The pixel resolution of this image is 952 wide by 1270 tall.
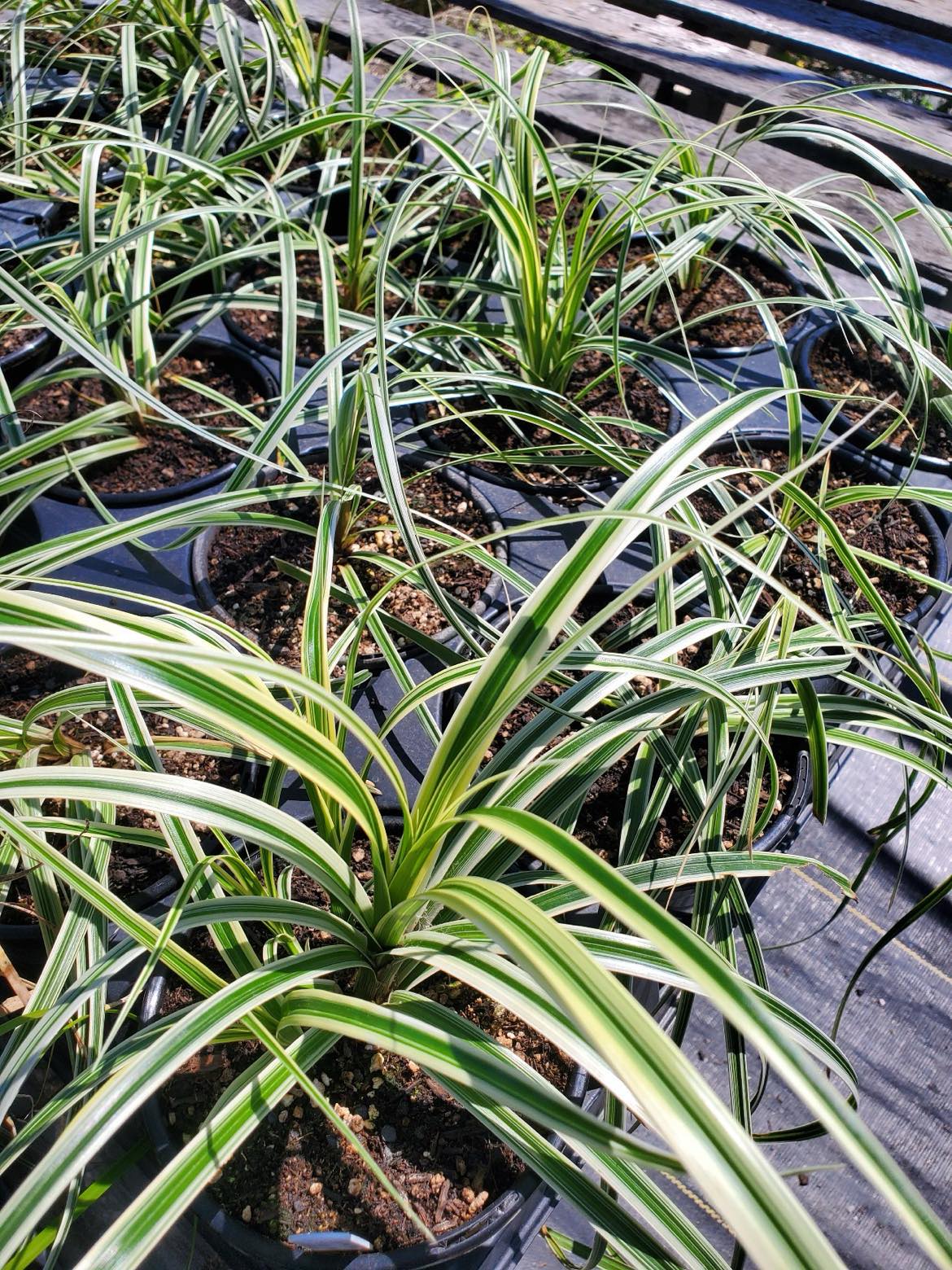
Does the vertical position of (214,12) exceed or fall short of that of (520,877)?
it exceeds it

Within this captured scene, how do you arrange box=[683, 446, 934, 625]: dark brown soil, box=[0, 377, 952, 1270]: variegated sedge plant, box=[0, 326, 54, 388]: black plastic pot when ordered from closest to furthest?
box=[0, 377, 952, 1270]: variegated sedge plant < box=[683, 446, 934, 625]: dark brown soil < box=[0, 326, 54, 388]: black plastic pot

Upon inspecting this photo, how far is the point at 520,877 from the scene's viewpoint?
66 cm

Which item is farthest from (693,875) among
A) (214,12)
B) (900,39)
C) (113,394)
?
(900,39)

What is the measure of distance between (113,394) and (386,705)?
609 mm

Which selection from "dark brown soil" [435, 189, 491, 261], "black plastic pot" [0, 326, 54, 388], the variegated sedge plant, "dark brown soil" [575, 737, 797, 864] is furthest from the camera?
"dark brown soil" [435, 189, 491, 261]

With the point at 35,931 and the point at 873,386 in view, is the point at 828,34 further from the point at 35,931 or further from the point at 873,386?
the point at 35,931

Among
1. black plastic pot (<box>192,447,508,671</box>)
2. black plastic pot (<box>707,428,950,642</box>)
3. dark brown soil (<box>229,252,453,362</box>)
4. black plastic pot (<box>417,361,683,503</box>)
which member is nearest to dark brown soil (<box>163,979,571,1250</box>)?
black plastic pot (<box>192,447,508,671</box>)

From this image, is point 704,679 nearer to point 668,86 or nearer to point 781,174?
point 781,174

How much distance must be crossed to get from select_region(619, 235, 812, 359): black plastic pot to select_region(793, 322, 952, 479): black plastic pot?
0.03 metres

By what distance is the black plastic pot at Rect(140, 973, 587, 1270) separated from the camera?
57 cm

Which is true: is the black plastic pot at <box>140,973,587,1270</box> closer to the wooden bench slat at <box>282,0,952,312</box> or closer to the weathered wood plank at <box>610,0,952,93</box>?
the wooden bench slat at <box>282,0,952,312</box>

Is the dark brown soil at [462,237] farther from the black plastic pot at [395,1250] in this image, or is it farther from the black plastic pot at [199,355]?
the black plastic pot at [395,1250]

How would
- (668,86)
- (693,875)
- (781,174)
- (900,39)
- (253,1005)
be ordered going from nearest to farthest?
1. (253,1005)
2. (693,875)
3. (781,174)
4. (900,39)
5. (668,86)

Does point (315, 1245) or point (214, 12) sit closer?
point (315, 1245)
